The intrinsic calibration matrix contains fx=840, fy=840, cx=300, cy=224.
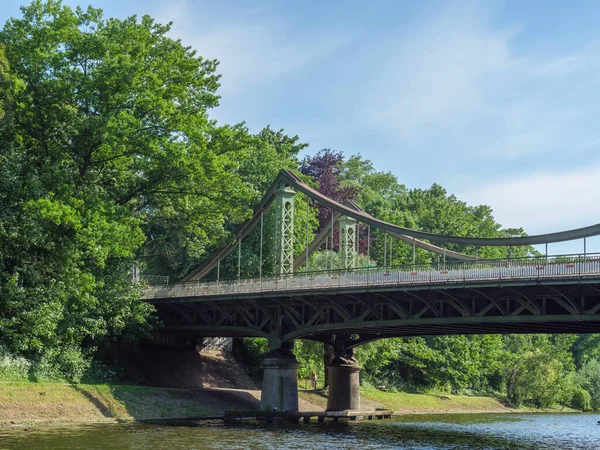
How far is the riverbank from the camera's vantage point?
45.8 metres

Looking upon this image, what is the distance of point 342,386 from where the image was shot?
64.8 m

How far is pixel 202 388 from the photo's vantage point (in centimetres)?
6700

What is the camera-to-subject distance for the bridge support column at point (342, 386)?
64.4 meters

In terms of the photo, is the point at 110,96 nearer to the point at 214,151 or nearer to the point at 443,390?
the point at 214,151

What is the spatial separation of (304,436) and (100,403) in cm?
1392

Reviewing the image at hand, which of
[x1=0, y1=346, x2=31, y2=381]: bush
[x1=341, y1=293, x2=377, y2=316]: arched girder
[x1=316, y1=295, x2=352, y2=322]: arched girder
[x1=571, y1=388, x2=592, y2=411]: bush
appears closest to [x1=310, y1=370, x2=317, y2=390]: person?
[x1=316, y1=295, x2=352, y2=322]: arched girder

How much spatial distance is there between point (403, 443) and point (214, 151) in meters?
26.6

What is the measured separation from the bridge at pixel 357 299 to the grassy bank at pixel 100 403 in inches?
196

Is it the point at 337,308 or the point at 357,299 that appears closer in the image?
the point at 357,299

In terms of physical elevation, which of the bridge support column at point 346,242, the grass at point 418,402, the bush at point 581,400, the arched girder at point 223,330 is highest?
the bridge support column at point 346,242

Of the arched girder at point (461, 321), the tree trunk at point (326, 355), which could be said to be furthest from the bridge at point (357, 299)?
the tree trunk at point (326, 355)

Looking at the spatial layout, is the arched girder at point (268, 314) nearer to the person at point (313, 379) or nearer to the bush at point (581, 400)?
the person at point (313, 379)

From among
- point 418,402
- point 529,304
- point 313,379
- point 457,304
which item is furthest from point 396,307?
point 418,402

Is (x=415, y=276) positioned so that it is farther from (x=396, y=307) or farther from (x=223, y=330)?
(x=223, y=330)
